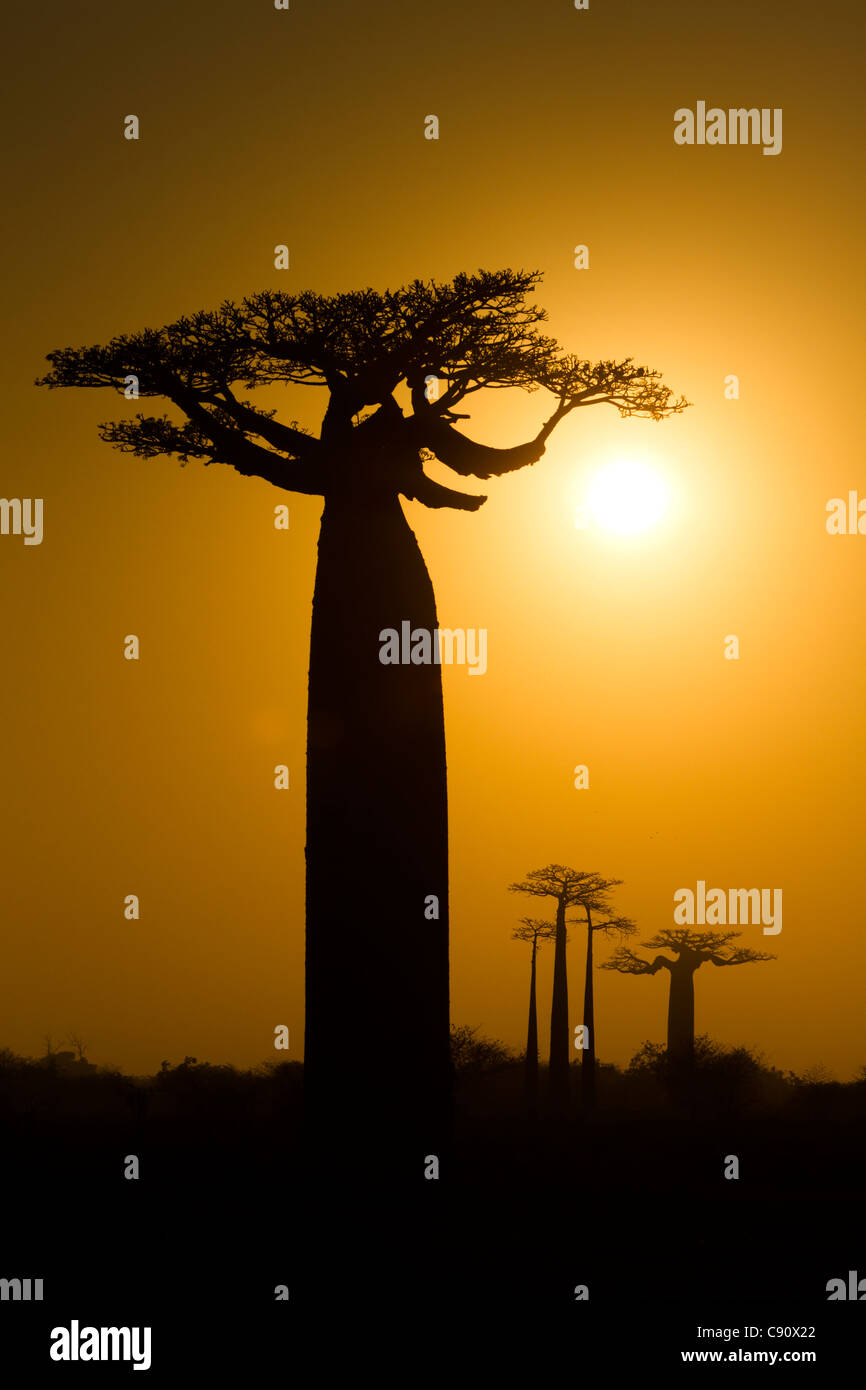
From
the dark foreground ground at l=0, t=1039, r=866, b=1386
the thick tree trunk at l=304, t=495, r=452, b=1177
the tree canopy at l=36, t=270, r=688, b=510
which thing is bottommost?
the dark foreground ground at l=0, t=1039, r=866, b=1386

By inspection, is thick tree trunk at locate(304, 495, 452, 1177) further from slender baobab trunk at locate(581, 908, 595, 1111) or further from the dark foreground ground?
slender baobab trunk at locate(581, 908, 595, 1111)

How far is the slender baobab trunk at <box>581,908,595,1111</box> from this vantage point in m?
25.7

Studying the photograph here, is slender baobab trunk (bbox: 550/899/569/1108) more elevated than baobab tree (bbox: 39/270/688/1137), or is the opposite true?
baobab tree (bbox: 39/270/688/1137)

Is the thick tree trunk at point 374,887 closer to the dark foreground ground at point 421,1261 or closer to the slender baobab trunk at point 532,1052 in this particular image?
the dark foreground ground at point 421,1261

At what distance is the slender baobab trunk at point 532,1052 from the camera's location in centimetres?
2538

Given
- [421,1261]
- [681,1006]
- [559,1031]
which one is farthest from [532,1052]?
[421,1261]

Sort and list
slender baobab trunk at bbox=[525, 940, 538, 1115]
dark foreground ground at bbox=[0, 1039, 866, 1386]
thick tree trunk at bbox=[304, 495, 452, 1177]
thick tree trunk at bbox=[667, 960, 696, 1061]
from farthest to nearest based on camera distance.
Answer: thick tree trunk at bbox=[667, 960, 696, 1061] < slender baobab trunk at bbox=[525, 940, 538, 1115] < thick tree trunk at bbox=[304, 495, 452, 1177] < dark foreground ground at bbox=[0, 1039, 866, 1386]

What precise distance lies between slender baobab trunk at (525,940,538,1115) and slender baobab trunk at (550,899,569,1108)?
1.01ft

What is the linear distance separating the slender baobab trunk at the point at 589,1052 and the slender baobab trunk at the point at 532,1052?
0.80 m

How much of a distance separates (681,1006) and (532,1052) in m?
6.55

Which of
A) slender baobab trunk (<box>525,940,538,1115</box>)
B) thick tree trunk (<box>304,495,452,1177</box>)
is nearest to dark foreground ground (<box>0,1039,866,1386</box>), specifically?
thick tree trunk (<box>304,495,452,1177</box>)

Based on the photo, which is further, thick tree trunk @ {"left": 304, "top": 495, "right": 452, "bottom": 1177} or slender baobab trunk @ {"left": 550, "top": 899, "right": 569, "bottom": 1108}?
slender baobab trunk @ {"left": 550, "top": 899, "right": 569, "bottom": 1108}

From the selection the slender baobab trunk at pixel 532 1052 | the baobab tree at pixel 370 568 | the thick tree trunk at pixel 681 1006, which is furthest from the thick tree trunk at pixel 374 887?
the thick tree trunk at pixel 681 1006
